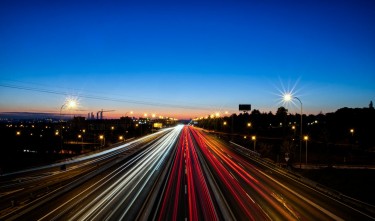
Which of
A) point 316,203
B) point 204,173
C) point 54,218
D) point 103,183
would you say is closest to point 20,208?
point 54,218

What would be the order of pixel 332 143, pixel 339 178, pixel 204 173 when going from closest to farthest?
pixel 339 178 < pixel 204 173 < pixel 332 143

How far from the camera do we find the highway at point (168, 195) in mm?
20312

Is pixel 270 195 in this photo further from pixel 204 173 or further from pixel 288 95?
pixel 288 95

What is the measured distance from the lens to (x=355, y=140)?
87750 mm

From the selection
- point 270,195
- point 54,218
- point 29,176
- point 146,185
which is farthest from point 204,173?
Answer: point 29,176

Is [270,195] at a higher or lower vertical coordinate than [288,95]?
lower

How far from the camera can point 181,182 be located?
1192 inches

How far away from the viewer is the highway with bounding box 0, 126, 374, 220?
2031 cm

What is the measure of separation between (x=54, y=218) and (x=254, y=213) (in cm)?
1393

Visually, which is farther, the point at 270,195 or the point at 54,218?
the point at 270,195

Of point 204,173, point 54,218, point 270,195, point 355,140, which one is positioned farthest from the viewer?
point 355,140

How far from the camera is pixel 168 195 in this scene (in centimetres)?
2523

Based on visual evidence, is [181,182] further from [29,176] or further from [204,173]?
[29,176]

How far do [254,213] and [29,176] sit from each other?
96.9 feet
